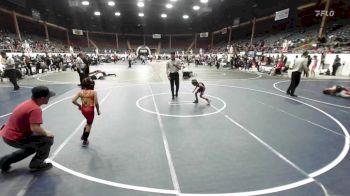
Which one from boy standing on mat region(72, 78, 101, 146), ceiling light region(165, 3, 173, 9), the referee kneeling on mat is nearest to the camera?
the referee kneeling on mat

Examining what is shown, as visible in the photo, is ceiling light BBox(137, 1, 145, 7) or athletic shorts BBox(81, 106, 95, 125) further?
ceiling light BBox(137, 1, 145, 7)

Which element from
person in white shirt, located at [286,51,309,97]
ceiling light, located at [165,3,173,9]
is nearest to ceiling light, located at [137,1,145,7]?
ceiling light, located at [165,3,173,9]

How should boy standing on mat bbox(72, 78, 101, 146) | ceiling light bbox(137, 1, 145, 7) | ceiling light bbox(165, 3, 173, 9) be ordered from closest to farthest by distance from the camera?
boy standing on mat bbox(72, 78, 101, 146) < ceiling light bbox(137, 1, 145, 7) < ceiling light bbox(165, 3, 173, 9)

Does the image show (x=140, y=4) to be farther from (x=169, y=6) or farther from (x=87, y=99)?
(x=87, y=99)

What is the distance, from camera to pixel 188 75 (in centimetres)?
1702

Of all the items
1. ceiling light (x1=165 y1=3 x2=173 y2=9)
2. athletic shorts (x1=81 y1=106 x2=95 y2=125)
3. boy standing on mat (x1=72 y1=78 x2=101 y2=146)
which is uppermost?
ceiling light (x1=165 y1=3 x2=173 y2=9)

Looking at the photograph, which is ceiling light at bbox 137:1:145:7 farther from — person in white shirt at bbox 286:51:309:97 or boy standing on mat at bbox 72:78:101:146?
boy standing on mat at bbox 72:78:101:146

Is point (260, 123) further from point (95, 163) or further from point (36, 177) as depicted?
point (36, 177)

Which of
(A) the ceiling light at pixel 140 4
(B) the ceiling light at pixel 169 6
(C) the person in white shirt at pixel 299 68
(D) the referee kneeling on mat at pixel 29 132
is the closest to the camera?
(D) the referee kneeling on mat at pixel 29 132

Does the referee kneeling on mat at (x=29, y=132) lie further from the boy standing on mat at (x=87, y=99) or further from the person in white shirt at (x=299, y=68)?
the person in white shirt at (x=299, y=68)

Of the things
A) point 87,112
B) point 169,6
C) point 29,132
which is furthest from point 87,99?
point 169,6

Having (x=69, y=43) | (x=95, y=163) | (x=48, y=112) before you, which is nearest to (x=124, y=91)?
(x=48, y=112)

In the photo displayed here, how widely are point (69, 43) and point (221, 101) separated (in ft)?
152

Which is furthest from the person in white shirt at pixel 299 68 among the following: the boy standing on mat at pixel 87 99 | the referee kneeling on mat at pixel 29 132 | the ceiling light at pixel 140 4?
the ceiling light at pixel 140 4
